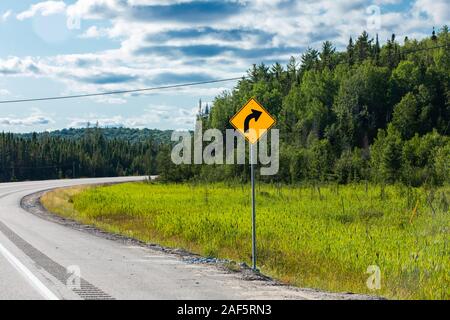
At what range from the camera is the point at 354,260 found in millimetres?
14008

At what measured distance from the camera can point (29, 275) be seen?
10.6 meters

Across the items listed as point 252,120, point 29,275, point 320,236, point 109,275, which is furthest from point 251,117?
point 320,236

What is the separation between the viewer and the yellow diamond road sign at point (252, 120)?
12.3 meters

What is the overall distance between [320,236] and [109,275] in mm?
9388

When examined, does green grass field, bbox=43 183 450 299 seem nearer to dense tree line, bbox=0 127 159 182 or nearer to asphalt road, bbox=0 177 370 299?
asphalt road, bbox=0 177 370 299

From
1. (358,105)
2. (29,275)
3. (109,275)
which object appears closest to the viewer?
(29,275)

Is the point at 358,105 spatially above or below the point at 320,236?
above

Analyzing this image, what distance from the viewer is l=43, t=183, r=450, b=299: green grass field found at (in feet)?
38.8

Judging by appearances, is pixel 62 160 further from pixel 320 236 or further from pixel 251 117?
pixel 251 117

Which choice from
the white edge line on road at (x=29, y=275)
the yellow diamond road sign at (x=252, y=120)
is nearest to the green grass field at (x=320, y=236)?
the yellow diamond road sign at (x=252, y=120)

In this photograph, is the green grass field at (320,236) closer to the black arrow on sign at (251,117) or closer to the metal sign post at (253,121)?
the metal sign post at (253,121)

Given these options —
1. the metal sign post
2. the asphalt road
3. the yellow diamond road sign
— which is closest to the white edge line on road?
the asphalt road

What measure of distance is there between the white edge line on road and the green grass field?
4.63 metres
